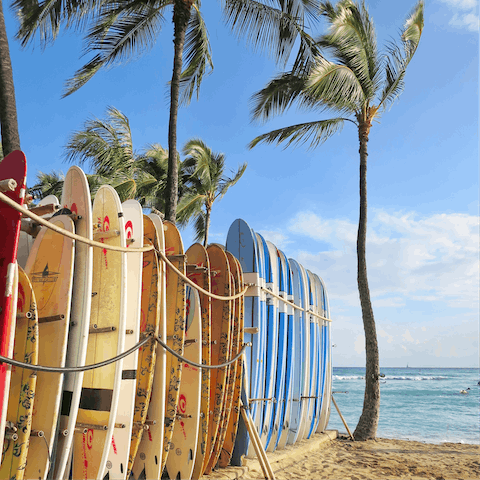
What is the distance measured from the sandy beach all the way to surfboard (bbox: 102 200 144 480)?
164 centimetres

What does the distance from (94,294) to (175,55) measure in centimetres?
625

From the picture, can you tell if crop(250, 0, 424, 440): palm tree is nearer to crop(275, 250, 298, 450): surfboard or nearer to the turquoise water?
crop(275, 250, 298, 450): surfboard

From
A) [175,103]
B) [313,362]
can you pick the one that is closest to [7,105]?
[175,103]

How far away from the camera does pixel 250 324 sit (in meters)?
5.34

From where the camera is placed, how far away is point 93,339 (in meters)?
3.48

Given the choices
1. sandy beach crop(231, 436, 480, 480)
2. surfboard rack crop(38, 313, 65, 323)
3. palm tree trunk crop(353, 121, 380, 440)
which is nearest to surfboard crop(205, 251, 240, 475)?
sandy beach crop(231, 436, 480, 480)

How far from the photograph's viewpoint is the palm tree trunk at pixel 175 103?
809 cm

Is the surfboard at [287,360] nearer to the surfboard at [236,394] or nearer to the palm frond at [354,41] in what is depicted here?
the surfboard at [236,394]

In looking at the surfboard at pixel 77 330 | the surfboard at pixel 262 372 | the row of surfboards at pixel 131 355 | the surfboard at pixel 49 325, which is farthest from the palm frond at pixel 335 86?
the surfboard at pixel 49 325

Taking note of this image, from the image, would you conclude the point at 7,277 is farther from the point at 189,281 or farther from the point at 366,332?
the point at 366,332

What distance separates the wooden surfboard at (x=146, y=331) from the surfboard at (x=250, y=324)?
1437 mm

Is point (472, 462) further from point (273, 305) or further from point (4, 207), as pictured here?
point (4, 207)

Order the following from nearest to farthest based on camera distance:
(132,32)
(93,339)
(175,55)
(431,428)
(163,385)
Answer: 1. (93,339)
2. (163,385)
3. (175,55)
4. (132,32)
5. (431,428)

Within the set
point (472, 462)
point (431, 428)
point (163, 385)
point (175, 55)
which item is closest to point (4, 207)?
point (163, 385)
